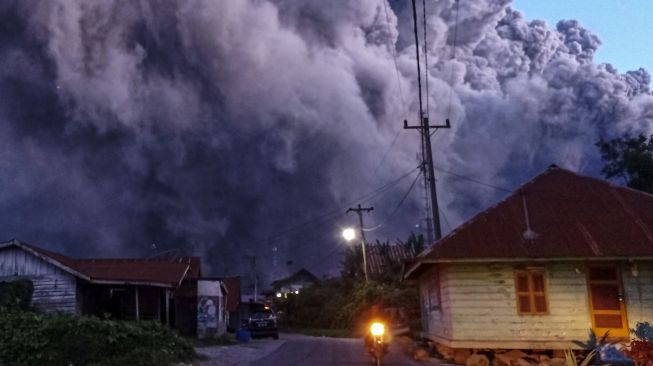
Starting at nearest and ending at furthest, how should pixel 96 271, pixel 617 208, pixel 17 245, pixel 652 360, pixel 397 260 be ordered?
pixel 652 360
pixel 617 208
pixel 17 245
pixel 96 271
pixel 397 260

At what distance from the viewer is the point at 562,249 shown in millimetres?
18266

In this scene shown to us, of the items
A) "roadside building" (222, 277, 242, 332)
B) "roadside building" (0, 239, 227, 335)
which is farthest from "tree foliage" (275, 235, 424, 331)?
"roadside building" (0, 239, 227, 335)

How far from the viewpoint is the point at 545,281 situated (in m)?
18.6

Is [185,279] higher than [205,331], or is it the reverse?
[185,279]

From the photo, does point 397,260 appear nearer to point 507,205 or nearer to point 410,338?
point 410,338

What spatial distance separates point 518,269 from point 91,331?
12270 millimetres

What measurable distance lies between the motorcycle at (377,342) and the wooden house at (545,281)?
193 cm

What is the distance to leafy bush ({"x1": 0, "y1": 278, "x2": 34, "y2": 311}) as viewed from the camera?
23812 millimetres

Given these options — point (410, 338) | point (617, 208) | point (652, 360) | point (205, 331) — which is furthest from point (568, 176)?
point (205, 331)

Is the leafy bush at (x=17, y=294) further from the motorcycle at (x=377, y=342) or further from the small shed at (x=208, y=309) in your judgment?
the motorcycle at (x=377, y=342)

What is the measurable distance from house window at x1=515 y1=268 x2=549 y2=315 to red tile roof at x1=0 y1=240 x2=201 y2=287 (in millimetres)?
15720

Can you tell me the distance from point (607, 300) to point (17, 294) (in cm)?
2084

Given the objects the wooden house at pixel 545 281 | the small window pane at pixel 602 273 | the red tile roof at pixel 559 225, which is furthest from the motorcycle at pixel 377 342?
the small window pane at pixel 602 273

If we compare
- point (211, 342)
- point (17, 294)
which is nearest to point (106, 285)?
point (17, 294)
